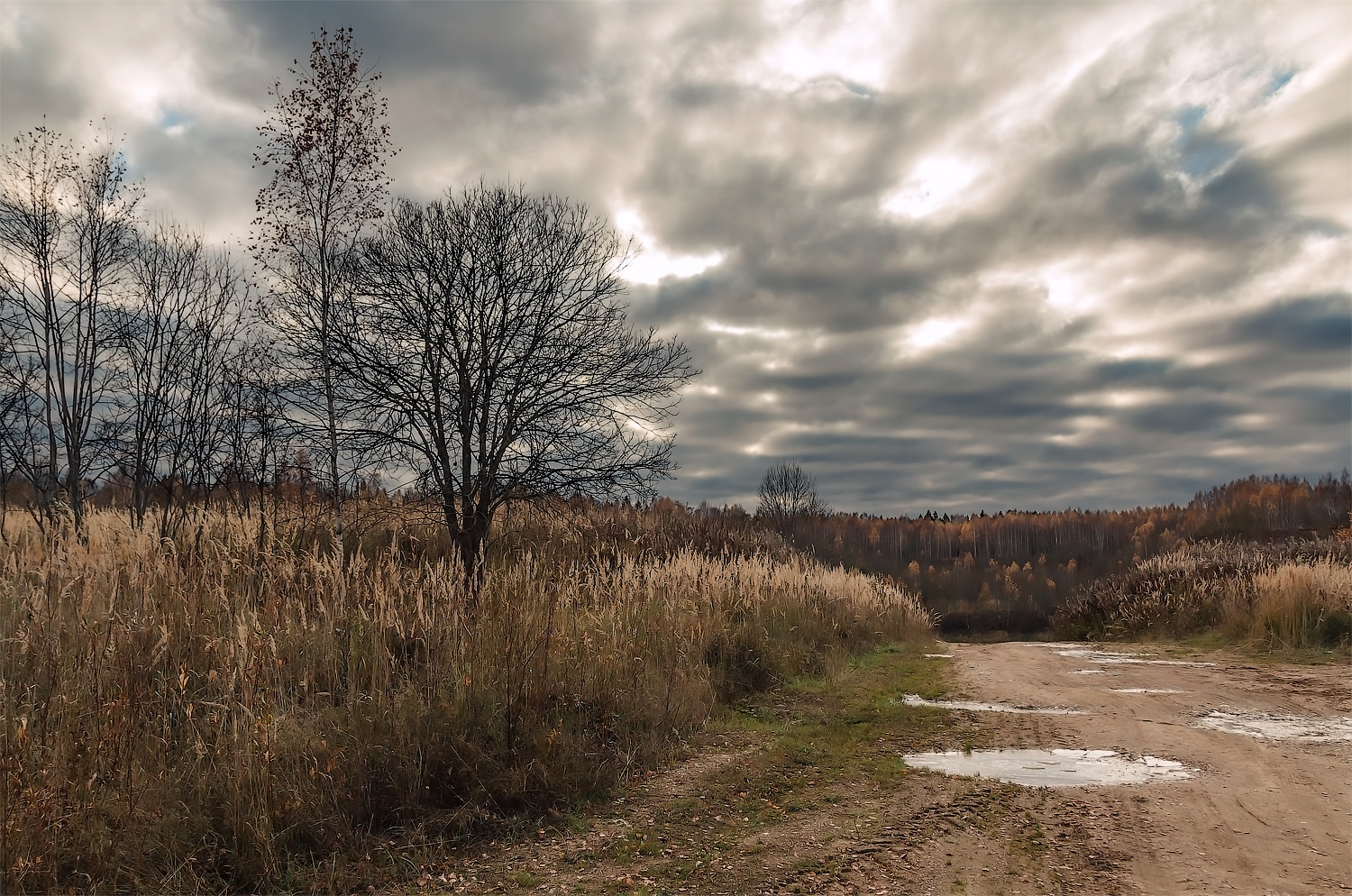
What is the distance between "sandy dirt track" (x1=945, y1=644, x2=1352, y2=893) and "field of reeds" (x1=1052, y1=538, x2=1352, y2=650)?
2.73 metres

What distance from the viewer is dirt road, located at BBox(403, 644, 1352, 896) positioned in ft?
14.8

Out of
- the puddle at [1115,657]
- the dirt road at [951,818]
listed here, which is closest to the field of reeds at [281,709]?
the dirt road at [951,818]

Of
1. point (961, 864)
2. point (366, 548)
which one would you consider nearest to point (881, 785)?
point (961, 864)

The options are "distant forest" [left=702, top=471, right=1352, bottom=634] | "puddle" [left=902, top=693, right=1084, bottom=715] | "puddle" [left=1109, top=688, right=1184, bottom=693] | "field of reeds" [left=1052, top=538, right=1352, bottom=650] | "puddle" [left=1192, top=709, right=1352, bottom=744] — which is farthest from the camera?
"distant forest" [left=702, top=471, right=1352, bottom=634]

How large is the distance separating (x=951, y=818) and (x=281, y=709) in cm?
466

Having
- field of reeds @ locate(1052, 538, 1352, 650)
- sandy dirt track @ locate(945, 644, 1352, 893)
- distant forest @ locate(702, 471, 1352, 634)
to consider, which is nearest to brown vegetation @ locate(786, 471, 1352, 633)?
distant forest @ locate(702, 471, 1352, 634)

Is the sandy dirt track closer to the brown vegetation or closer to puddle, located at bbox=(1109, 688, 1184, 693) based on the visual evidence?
puddle, located at bbox=(1109, 688, 1184, 693)

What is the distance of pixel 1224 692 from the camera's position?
10062mm

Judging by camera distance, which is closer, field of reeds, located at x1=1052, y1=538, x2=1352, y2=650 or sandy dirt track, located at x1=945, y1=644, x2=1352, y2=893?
sandy dirt track, located at x1=945, y1=644, x2=1352, y2=893

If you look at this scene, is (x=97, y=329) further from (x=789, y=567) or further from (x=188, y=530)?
(x=789, y=567)

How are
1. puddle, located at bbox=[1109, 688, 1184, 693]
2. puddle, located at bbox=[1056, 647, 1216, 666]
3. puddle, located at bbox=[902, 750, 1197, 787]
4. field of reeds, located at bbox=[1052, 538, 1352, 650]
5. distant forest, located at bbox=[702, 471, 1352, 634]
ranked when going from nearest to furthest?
puddle, located at bbox=[902, 750, 1197, 787], puddle, located at bbox=[1109, 688, 1184, 693], puddle, located at bbox=[1056, 647, 1216, 666], field of reeds, located at bbox=[1052, 538, 1352, 650], distant forest, located at bbox=[702, 471, 1352, 634]

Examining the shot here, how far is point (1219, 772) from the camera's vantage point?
20.8ft

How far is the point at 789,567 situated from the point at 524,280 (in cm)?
844

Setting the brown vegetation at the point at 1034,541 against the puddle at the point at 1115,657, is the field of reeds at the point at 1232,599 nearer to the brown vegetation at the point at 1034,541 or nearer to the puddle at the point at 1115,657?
the puddle at the point at 1115,657
